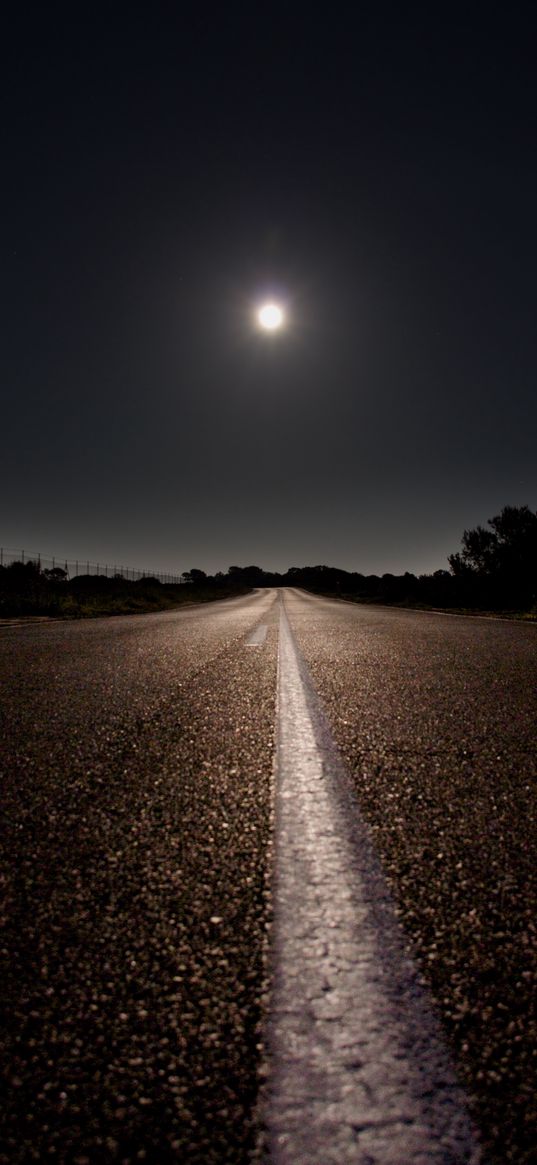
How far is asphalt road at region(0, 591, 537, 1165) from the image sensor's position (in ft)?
2.15

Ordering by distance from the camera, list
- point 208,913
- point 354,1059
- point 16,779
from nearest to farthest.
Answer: point 354,1059 < point 208,913 < point 16,779

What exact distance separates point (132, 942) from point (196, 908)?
0.49 feet

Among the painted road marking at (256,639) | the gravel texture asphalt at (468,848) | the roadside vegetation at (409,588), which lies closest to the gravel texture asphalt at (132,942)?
the gravel texture asphalt at (468,848)

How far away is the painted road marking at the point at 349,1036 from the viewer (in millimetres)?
610

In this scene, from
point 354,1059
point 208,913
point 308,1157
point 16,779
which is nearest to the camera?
point 308,1157

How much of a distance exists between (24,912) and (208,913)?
0.36 meters

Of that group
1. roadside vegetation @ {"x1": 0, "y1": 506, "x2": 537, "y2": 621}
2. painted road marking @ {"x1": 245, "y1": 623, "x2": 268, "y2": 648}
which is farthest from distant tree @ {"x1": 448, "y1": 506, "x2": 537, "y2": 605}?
painted road marking @ {"x1": 245, "y1": 623, "x2": 268, "y2": 648}

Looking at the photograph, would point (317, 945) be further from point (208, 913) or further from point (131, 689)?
point (131, 689)

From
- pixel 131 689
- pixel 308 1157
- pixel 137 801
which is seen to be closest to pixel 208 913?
pixel 308 1157

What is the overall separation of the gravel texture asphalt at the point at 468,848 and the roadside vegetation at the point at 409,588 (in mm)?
10215

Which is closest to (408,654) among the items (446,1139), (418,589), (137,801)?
(137,801)

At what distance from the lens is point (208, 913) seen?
1062mm

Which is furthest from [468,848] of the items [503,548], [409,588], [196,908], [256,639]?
[503,548]

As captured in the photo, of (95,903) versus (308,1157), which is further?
(95,903)
